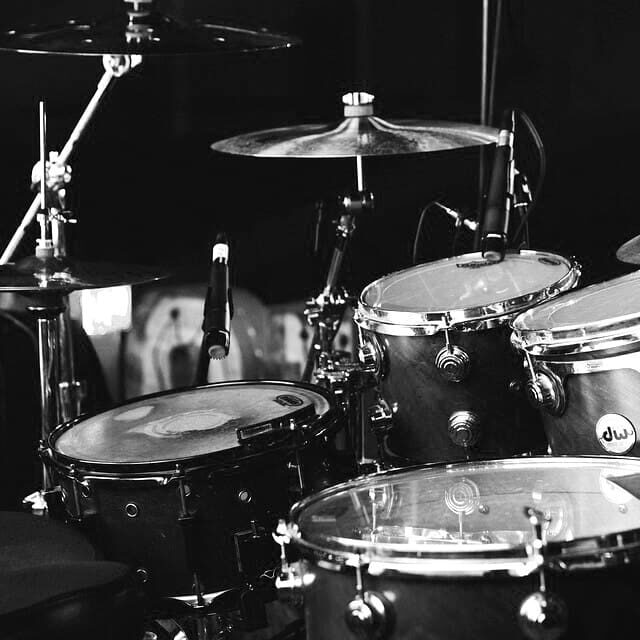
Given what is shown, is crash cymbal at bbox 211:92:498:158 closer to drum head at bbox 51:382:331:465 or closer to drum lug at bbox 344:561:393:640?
drum head at bbox 51:382:331:465

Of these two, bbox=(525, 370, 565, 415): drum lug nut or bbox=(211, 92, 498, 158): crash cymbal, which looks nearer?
bbox=(525, 370, 565, 415): drum lug nut

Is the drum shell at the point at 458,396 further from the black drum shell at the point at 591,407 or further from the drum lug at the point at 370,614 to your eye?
the drum lug at the point at 370,614

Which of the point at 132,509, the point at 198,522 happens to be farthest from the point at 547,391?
the point at 132,509

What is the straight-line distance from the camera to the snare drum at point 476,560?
4.22 ft

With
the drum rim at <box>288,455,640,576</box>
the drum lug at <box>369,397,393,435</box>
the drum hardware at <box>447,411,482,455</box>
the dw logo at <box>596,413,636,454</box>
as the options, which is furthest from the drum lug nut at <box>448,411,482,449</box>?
the drum rim at <box>288,455,640,576</box>

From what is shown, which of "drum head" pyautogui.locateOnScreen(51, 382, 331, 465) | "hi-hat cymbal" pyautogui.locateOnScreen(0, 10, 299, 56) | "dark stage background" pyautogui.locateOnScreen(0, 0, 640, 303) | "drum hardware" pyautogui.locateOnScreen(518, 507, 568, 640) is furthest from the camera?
"dark stage background" pyautogui.locateOnScreen(0, 0, 640, 303)

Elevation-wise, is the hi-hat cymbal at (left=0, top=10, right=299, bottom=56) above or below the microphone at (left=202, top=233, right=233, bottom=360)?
above

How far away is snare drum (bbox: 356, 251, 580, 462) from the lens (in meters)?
2.19

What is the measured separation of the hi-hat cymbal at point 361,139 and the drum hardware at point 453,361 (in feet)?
1.47

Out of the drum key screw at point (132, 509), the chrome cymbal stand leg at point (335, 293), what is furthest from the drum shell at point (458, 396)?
the drum key screw at point (132, 509)

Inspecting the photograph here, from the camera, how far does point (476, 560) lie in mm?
1291

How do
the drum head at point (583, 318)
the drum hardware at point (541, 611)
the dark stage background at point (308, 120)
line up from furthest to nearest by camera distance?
the dark stage background at point (308, 120), the drum head at point (583, 318), the drum hardware at point (541, 611)

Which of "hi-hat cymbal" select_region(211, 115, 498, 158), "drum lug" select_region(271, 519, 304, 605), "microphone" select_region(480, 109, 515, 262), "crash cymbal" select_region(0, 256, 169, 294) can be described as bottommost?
"drum lug" select_region(271, 519, 304, 605)

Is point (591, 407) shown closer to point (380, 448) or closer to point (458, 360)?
point (458, 360)
